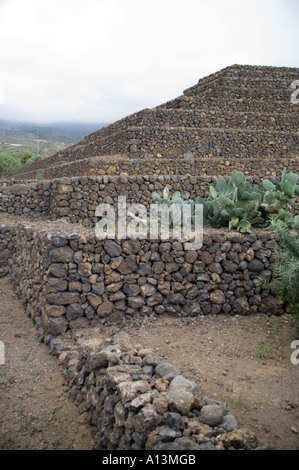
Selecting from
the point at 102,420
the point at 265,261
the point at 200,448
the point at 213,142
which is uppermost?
the point at 213,142

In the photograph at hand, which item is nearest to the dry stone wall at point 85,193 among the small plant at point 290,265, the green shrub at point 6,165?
the small plant at point 290,265

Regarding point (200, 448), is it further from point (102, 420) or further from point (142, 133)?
point (142, 133)

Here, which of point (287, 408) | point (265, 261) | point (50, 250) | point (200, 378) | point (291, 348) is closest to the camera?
point (287, 408)

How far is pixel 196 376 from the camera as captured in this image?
370cm

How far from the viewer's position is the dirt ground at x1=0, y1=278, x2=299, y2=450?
3.18m

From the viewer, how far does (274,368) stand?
398 cm

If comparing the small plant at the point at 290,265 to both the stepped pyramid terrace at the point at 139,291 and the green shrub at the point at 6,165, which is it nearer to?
the stepped pyramid terrace at the point at 139,291

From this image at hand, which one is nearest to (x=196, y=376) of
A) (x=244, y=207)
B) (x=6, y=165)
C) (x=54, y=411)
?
(x=54, y=411)

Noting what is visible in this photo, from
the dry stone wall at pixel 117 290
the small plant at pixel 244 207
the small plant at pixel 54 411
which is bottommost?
the small plant at pixel 54 411

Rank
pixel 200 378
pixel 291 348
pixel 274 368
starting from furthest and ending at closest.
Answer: pixel 291 348, pixel 274 368, pixel 200 378

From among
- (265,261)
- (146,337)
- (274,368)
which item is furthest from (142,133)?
(274,368)

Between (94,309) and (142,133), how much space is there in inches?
293

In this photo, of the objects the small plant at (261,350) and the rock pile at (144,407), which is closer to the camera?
the rock pile at (144,407)

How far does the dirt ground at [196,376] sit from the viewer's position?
125 inches
